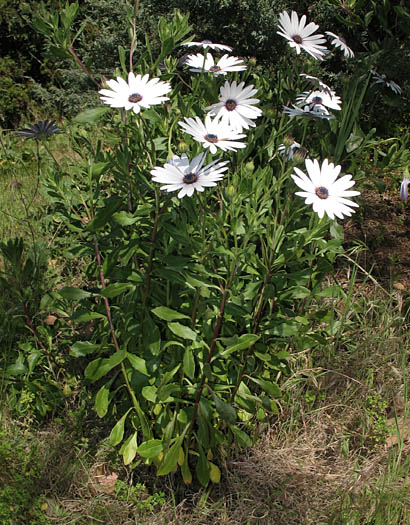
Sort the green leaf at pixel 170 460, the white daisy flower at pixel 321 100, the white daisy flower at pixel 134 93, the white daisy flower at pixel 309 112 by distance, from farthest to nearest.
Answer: the white daisy flower at pixel 321 100 < the white daisy flower at pixel 309 112 < the green leaf at pixel 170 460 < the white daisy flower at pixel 134 93

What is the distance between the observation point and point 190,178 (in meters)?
1.31

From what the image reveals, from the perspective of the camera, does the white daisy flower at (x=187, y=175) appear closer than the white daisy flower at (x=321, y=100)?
Yes

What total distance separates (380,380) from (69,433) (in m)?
1.26

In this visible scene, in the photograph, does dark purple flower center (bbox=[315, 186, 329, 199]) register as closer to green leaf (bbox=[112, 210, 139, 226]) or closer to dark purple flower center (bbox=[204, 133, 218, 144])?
dark purple flower center (bbox=[204, 133, 218, 144])

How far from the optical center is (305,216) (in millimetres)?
1978

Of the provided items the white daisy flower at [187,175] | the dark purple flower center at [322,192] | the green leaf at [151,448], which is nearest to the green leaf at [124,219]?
the white daisy flower at [187,175]

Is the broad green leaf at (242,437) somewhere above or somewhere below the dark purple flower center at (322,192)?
below

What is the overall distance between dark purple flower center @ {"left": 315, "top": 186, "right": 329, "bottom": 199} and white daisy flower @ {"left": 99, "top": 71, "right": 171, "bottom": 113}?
467 millimetres

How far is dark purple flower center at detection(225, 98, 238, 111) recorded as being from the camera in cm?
161

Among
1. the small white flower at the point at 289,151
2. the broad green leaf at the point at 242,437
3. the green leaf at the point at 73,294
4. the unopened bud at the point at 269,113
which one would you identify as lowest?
the broad green leaf at the point at 242,437

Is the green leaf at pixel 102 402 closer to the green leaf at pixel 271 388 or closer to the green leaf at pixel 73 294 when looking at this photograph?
the green leaf at pixel 73 294

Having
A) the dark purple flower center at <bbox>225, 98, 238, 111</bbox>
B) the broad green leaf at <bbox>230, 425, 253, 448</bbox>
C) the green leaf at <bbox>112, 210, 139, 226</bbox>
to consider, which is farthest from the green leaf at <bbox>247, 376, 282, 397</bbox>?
the dark purple flower center at <bbox>225, 98, 238, 111</bbox>

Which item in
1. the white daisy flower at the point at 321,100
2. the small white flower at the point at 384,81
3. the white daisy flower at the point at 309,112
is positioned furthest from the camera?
the small white flower at the point at 384,81

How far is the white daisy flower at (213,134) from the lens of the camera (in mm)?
1368
